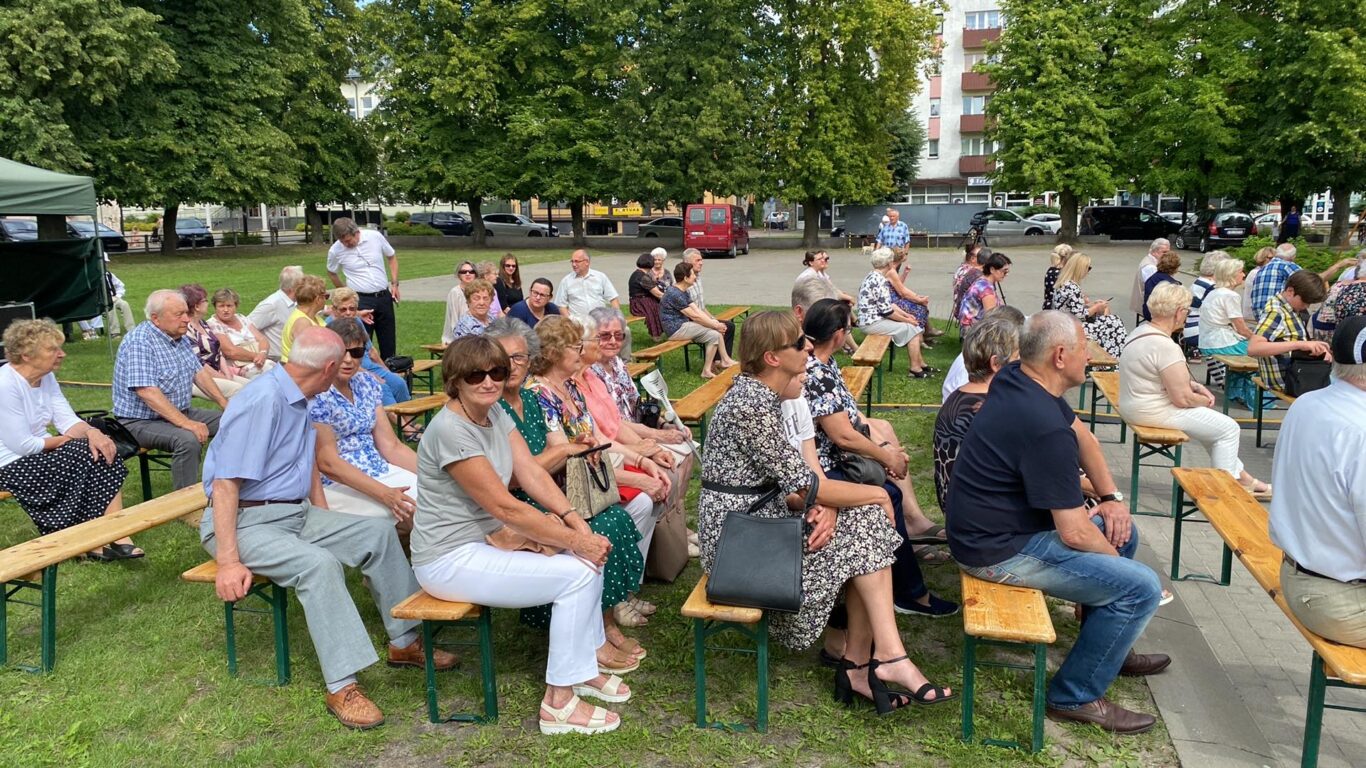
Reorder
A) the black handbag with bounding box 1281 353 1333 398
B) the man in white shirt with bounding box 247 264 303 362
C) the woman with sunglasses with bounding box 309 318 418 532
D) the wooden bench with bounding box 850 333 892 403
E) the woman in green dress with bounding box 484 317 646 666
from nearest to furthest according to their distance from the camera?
1. the woman in green dress with bounding box 484 317 646 666
2. the woman with sunglasses with bounding box 309 318 418 532
3. the black handbag with bounding box 1281 353 1333 398
4. the man in white shirt with bounding box 247 264 303 362
5. the wooden bench with bounding box 850 333 892 403

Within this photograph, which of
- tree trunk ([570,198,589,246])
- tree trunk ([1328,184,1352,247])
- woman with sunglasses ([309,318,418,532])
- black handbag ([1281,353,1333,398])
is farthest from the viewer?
tree trunk ([570,198,589,246])

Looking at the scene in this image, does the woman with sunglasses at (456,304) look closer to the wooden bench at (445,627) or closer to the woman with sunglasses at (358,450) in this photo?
the woman with sunglasses at (358,450)

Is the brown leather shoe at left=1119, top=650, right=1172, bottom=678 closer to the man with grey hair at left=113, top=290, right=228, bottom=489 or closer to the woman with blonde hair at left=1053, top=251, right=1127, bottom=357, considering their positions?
the man with grey hair at left=113, top=290, right=228, bottom=489

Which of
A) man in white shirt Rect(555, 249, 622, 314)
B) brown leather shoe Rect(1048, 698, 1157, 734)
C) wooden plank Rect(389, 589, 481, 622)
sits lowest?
brown leather shoe Rect(1048, 698, 1157, 734)

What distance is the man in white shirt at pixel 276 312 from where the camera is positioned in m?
7.91

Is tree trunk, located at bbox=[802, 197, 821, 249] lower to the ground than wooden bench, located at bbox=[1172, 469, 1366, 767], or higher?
higher

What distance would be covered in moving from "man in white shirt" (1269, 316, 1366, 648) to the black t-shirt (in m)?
0.69

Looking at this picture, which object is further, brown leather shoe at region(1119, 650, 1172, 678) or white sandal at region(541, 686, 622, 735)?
brown leather shoe at region(1119, 650, 1172, 678)

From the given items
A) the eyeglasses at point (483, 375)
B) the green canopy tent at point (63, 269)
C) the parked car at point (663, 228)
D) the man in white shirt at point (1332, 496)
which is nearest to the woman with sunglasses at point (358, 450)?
the eyeglasses at point (483, 375)

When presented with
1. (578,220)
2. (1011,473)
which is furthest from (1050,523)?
(578,220)

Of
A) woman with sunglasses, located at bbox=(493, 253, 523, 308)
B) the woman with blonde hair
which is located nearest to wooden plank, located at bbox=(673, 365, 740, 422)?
woman with sunglasses, located at bbox=(493, 253, 523, 308)

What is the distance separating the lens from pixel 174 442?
5.88 metres

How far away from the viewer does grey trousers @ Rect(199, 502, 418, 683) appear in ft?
12.5

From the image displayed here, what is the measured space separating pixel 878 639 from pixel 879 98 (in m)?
35.1
